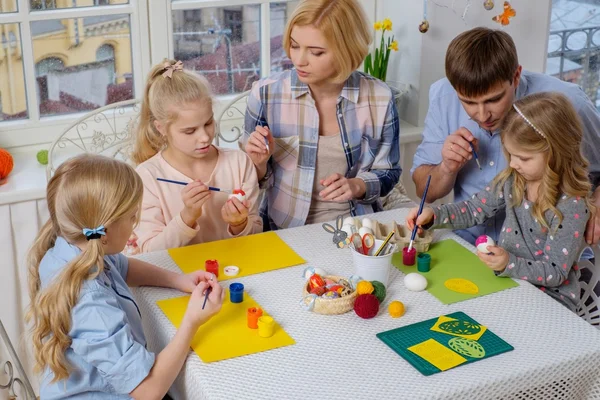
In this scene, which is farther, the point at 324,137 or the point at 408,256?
the point at 324,137

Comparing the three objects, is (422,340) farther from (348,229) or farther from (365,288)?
(348,229)

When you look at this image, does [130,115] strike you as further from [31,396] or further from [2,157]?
[31,396]

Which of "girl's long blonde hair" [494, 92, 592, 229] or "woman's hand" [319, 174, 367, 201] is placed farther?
"woman's hand" [319, 174, 367, 201]

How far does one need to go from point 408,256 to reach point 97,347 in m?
0.77

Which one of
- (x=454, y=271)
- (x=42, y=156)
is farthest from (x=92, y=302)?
(x=42, y=156)

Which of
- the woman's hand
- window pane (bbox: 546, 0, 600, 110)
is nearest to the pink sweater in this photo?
the woman's hand

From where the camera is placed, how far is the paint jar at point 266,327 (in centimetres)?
156

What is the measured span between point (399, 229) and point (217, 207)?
540 millimetres

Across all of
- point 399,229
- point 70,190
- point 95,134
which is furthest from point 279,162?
point 70,190

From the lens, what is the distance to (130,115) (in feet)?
9.78

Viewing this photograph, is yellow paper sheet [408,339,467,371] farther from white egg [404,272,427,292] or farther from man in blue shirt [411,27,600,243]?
man in blue shirt [411,27,600,243]

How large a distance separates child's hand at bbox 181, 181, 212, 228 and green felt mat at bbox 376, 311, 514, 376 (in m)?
0.67

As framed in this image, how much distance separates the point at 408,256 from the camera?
6.19 ft

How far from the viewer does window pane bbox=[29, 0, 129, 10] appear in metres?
2.79
